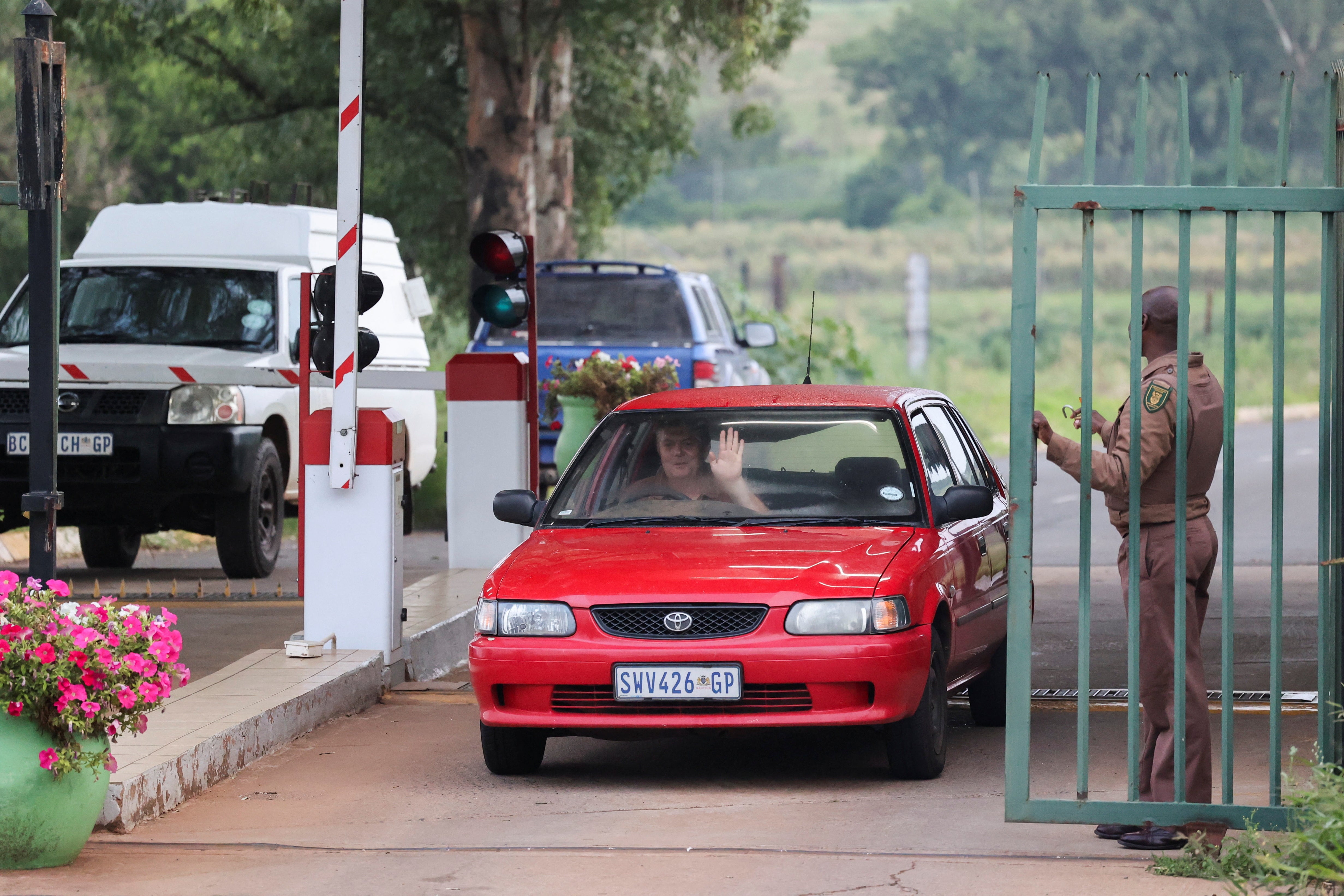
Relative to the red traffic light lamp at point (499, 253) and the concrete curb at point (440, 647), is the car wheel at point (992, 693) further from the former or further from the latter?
the red traffic light lamp at point (499, 253)

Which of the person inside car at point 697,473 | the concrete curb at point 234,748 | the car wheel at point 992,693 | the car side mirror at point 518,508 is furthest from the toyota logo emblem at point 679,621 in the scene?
the car wheel at point 992,693

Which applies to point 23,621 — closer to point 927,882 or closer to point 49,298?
point 49,298

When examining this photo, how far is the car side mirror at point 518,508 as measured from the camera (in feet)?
25.9

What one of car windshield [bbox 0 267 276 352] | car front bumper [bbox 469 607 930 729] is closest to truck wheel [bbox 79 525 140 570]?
car windshield [bbox 0 267 276 352]

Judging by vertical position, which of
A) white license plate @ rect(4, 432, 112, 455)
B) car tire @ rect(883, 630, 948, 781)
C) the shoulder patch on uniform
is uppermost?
the shoulder patch on uniform

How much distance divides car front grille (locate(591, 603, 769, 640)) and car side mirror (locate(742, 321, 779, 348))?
10.9 meters

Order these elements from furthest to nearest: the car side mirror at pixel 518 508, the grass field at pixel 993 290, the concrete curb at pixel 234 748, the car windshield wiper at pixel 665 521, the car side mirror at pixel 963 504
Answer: the grass field at pixel 993 290
the car side mirror at pixel 518 508
the car windshield wiper at pixel 665 521
the car side mirror at pixel 963 504
the concrete curb at pixel 234 748

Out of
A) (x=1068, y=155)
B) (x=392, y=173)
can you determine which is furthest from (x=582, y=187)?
(x=1068, y=155)

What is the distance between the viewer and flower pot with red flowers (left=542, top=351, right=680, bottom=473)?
1634 centimetres

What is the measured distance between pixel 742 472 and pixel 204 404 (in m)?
6.12

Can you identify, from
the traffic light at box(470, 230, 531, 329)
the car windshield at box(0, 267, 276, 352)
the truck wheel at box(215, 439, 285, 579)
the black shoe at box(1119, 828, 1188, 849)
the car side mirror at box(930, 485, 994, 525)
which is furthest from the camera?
the car windshield at box(0, 267, 276, 352)

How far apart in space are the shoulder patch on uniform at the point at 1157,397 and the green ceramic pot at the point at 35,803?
10.6 feet

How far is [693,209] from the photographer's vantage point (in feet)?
342

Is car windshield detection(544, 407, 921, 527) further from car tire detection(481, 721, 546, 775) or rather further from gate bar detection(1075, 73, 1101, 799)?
gate bar detection(1075, 73, 1101, 799)
